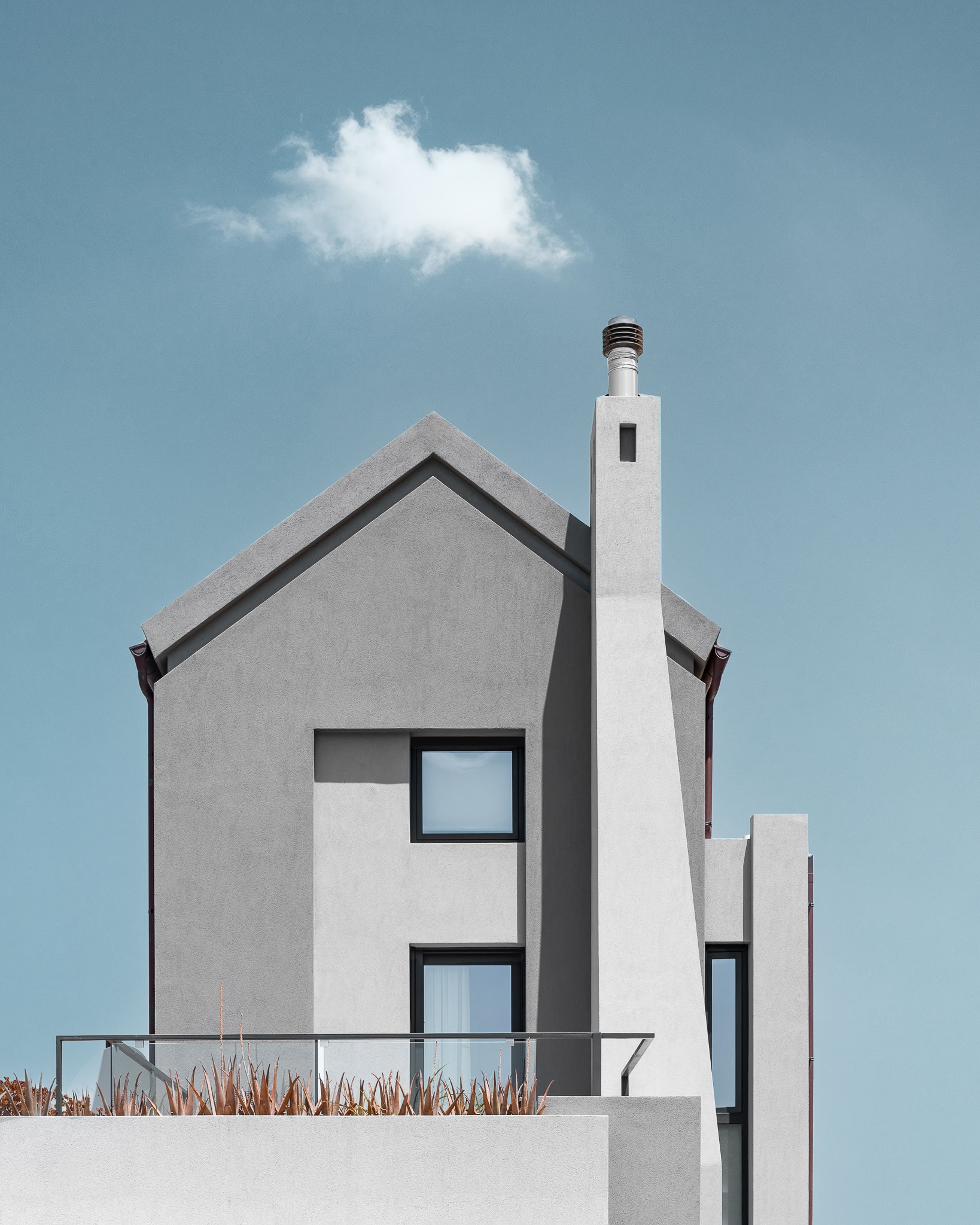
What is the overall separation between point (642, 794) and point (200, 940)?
5.07 m

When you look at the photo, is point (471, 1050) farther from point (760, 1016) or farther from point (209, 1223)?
point (760, 1016)

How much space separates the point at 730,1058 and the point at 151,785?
7.25 m

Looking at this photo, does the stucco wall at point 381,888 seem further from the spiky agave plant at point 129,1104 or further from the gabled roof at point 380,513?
the spiky agave plant at point 129,1104

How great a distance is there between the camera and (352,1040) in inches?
445

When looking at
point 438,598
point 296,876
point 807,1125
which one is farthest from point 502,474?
point 807,1125

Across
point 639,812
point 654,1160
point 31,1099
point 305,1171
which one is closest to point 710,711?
point 639,812

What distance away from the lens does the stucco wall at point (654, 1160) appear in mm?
10664

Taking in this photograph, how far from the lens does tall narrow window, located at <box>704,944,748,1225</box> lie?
13367mm

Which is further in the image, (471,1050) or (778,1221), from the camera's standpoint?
(778,1221)

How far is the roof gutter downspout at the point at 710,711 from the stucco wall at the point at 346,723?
1495 mm

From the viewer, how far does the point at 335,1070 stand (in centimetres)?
1116

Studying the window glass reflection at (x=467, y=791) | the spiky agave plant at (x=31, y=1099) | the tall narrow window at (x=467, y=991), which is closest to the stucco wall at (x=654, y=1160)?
the tall narrow window at (x=467, y=991)

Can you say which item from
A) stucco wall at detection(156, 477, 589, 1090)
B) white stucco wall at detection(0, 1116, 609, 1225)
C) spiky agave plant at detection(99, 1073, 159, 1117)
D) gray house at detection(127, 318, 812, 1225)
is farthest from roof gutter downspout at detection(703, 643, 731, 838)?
spiky agave plant at detection(99, 1073, 159, 1117)

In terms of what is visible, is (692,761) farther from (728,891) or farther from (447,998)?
(447,998)
